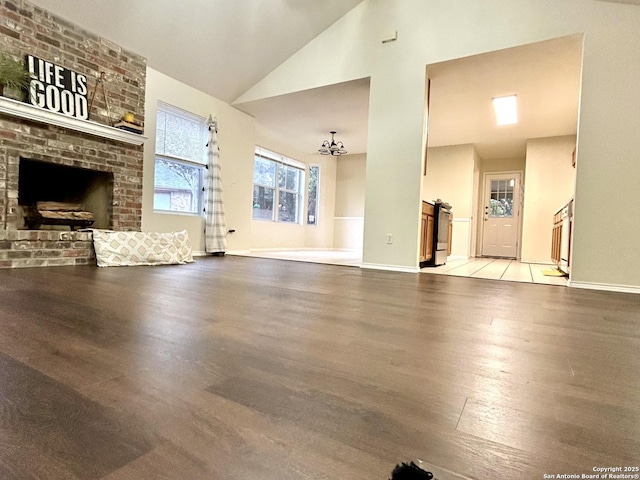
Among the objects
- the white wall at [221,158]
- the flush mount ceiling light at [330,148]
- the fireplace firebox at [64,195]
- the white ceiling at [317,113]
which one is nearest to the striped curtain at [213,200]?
the white wall at [221,158]

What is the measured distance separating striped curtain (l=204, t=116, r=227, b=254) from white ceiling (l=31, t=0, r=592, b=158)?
2.53ft

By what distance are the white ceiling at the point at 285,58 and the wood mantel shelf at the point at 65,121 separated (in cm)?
110

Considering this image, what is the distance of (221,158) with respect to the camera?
5.57 m

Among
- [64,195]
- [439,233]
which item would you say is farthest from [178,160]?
[439,233]

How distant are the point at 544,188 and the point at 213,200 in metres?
6.01

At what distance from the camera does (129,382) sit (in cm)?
90

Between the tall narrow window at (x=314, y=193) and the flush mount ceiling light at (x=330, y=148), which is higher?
the flush mount ceiling light at (x=330, y=148)

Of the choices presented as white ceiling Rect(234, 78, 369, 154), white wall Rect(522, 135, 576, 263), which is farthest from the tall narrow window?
white wall Rect(522, 135, 576, 263)

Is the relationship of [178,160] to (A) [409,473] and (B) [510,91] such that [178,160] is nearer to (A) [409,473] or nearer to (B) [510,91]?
(B) [510,91]

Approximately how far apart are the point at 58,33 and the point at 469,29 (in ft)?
14.4

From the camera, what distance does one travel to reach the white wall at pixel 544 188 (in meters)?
6.24

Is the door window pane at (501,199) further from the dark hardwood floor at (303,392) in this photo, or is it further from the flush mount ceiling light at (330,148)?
A: the dark hardwood floor at (303,392)

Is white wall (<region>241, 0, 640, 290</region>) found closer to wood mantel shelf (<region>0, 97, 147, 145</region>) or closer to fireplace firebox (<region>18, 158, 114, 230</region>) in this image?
wood mantel shelf (<region>0, 97, 147, 145</region>)

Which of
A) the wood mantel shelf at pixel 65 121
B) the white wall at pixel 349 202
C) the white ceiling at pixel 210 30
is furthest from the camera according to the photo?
the white wall at pixel 349 202
